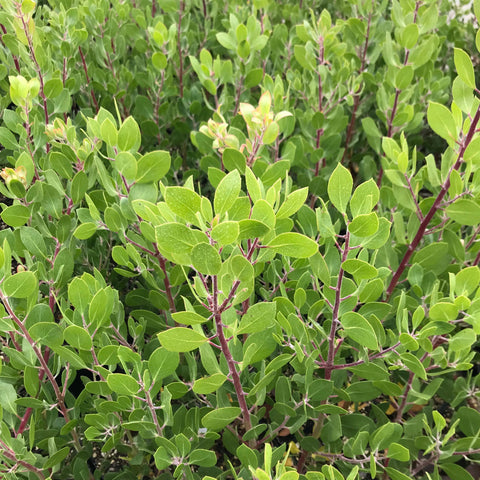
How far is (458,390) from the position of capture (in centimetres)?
129

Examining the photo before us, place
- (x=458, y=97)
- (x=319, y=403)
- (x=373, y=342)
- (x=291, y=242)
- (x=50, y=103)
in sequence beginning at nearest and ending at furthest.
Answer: (x=291, y=242) < (x=373, y=342) < (x=458, y=97) < (x=319, y=403) < (x=50, y=103)

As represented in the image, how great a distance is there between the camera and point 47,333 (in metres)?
0.95

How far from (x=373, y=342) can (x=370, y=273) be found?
0.43 feet

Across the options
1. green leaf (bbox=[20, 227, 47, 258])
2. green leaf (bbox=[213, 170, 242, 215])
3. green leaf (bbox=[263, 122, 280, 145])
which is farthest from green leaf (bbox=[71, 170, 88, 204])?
green leaf (bbox=[213, 170, 242, 215])

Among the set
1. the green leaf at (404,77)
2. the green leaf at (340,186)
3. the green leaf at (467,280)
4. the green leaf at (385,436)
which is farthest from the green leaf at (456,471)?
the green leaf at (404,77)

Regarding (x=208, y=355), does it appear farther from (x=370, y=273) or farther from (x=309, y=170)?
(x=309, y=170)

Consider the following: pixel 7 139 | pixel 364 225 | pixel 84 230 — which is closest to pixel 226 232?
pixel 364 225

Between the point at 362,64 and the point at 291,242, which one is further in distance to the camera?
the point at 362,64

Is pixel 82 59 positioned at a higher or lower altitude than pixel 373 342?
higher

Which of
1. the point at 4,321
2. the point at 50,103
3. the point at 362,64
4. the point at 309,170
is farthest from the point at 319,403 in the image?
the point at 362,64

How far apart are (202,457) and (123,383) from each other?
0.22 metres

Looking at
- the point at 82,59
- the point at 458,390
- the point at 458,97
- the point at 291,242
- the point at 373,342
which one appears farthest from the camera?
the point at 82,59

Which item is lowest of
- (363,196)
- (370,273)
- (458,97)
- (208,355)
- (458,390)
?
(458,390)

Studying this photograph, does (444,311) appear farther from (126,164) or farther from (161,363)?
(126,164)
